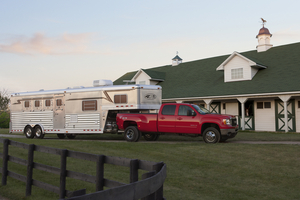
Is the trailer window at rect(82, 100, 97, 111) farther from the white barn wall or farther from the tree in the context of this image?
the tree

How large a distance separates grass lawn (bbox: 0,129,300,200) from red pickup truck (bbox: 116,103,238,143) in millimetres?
1672

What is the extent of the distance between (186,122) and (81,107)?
6.68 m

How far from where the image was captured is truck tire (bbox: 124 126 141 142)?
637 inches

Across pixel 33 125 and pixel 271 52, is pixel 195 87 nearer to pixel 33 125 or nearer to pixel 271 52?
pixel 271 52

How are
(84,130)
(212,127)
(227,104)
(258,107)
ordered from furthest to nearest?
(227,104) → (258,107) → (84,130) → (212,127)

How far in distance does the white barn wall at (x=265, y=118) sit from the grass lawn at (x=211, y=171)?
35.8ft

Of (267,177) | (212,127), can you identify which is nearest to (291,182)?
(267,177)

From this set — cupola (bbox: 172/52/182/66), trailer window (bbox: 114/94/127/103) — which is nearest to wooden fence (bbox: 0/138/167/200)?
trailer window (bbox: 114/94/127/103)

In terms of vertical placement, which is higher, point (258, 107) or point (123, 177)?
point (258, 107)

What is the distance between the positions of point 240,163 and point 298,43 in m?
20.7

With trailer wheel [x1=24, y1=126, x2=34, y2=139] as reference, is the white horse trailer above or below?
above

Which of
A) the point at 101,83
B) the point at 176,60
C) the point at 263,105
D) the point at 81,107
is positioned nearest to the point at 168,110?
the point at 101,83

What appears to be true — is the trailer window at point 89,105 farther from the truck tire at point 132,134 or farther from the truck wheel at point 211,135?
the truck wheel at point 211,135

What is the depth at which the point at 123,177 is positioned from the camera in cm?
841
